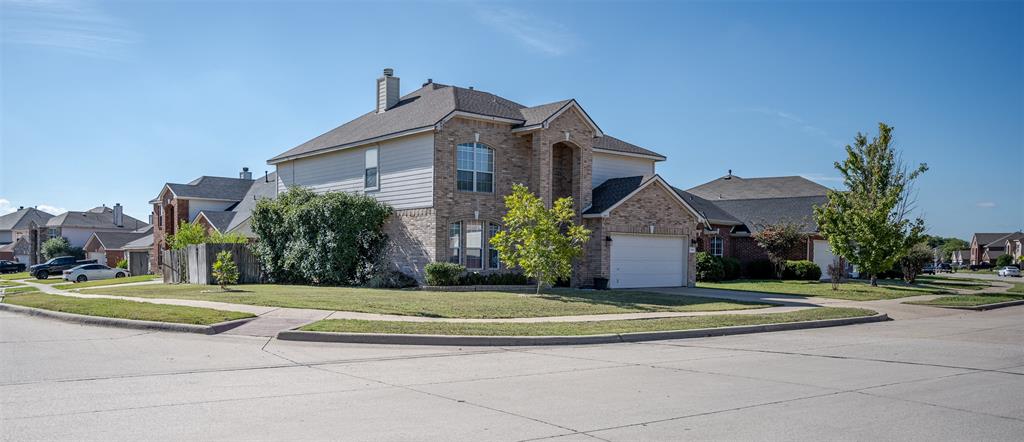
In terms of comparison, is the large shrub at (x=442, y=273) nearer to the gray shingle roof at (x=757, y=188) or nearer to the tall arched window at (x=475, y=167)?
the tall arched window at (x=475, y=167)

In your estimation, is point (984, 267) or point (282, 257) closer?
point (282, 257)

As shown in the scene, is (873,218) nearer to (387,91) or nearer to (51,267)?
(387,91)

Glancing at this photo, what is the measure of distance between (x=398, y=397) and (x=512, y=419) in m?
1.66

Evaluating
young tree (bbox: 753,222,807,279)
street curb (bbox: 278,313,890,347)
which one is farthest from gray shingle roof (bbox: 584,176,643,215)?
young tree (bbox: 753,222,807,279)

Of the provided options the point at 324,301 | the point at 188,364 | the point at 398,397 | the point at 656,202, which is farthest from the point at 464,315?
the point at 656,202

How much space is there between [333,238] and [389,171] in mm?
3295

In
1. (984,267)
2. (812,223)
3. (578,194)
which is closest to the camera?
(578,194)

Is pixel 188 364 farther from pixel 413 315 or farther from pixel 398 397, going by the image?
pixel 413 315

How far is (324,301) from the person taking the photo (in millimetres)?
19078

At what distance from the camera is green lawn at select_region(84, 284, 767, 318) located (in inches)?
694

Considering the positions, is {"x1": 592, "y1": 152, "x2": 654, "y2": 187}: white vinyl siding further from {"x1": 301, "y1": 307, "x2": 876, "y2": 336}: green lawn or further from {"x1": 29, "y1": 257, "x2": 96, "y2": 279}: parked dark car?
{"x1": 29, "y1": 257, "x2": 96, "y2": 279}: parked dark car

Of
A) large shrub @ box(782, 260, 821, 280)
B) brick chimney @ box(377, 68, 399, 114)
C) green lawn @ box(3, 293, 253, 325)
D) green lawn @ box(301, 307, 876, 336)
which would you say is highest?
brick chimney @ box(377, 68, 399, 114)

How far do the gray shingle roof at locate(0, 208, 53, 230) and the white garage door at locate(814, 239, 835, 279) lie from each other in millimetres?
88356

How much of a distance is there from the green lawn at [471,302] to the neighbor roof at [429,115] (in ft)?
22.8
